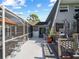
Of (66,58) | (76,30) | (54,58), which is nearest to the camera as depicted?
(66,58)

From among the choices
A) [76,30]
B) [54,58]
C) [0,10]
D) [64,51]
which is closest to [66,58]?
[64,51]

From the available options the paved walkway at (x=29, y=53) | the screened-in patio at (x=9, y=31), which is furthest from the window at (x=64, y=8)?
the screened-in patio at (x=9, y=31)

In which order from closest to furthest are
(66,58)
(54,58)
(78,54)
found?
(66,58) < (78,54) < (54,58)

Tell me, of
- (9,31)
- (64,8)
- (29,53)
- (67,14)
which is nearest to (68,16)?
(67,14)

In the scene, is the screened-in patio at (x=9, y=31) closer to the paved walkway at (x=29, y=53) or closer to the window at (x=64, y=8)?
the paved walkway at (x=29, y=53)

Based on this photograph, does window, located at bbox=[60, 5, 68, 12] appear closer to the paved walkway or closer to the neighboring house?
the neighboring house

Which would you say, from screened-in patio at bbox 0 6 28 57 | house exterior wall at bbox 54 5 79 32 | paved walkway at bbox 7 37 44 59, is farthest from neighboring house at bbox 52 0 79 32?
screened-in patio at bbox 0 6 28 57

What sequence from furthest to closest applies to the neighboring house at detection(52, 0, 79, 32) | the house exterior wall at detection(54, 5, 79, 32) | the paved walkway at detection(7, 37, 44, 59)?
the house exterior wall at detection(54, 5, 79, 32)
the neighboring house at detection(52, 0, 79, 32)
the paved walkway at detection(7, 37, 44, 59)

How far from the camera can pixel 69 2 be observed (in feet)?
76.2

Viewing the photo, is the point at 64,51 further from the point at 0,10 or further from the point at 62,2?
the point at 62,2

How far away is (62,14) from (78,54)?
51.6 feet

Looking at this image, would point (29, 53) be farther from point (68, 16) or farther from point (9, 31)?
point (68, 16)

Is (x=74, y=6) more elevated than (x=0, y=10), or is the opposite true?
(x=74, y=6)

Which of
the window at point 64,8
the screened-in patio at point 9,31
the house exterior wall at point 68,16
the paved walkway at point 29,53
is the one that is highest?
the window at point 64,8
